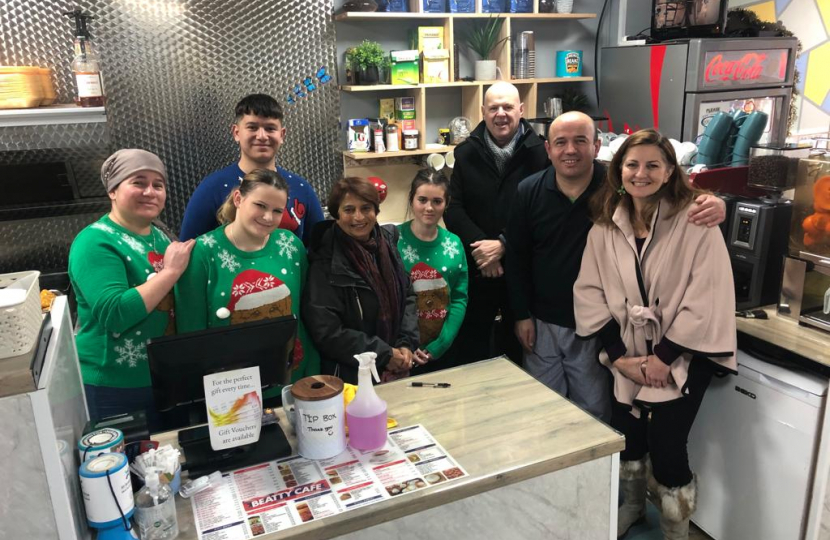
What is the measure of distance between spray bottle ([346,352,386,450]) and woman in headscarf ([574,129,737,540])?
0.95 m

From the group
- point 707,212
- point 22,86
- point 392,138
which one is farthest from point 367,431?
point 392,138

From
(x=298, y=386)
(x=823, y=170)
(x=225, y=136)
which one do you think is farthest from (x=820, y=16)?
(x=298, y=386)

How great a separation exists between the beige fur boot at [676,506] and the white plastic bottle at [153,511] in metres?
1.56

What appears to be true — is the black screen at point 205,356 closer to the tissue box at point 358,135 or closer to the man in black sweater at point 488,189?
the man in black sweater at point 488,189

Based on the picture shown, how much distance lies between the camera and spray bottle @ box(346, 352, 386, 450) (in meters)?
1.44

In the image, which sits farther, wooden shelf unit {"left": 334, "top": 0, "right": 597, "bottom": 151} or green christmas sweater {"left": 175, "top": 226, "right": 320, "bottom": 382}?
wooden shelf unit {"left": 334, "top": 0, "right": 597, "bottom": 151}

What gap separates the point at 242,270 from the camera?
6.13 feet

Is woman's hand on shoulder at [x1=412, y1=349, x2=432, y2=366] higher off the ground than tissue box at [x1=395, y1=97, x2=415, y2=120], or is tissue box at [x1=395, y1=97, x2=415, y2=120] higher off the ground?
tissue box at [x1=395, y1=97, x2=415, y2=120]

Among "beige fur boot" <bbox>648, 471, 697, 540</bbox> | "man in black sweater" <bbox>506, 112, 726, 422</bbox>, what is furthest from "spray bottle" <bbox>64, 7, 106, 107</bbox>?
"beige fur boot" <bbox>648, 471, 697, 540</bbox>

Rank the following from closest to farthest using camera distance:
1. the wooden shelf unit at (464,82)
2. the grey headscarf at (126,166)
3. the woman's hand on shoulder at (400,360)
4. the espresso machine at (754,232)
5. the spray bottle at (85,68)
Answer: the grey headscarf at (126,166) → the woman's hand on shoulder at (400,360) → the espresso machine at (754,232) → the spray bottle at (85,68) → the wooden shelf unit at (464,82)

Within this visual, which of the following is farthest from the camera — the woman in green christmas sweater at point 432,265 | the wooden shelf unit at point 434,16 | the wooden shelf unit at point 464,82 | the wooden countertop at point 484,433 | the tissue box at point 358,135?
the tissue box at point 358,135

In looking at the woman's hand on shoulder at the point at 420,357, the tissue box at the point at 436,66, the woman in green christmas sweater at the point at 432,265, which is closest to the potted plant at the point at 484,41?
the tissue box at the point at 436,66

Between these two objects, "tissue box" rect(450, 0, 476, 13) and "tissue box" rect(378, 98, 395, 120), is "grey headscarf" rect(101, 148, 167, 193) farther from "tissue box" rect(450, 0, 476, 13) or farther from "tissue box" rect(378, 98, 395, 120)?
"tissue box" rect(450, 0, 476, 13)

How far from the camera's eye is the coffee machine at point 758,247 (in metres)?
2.16
